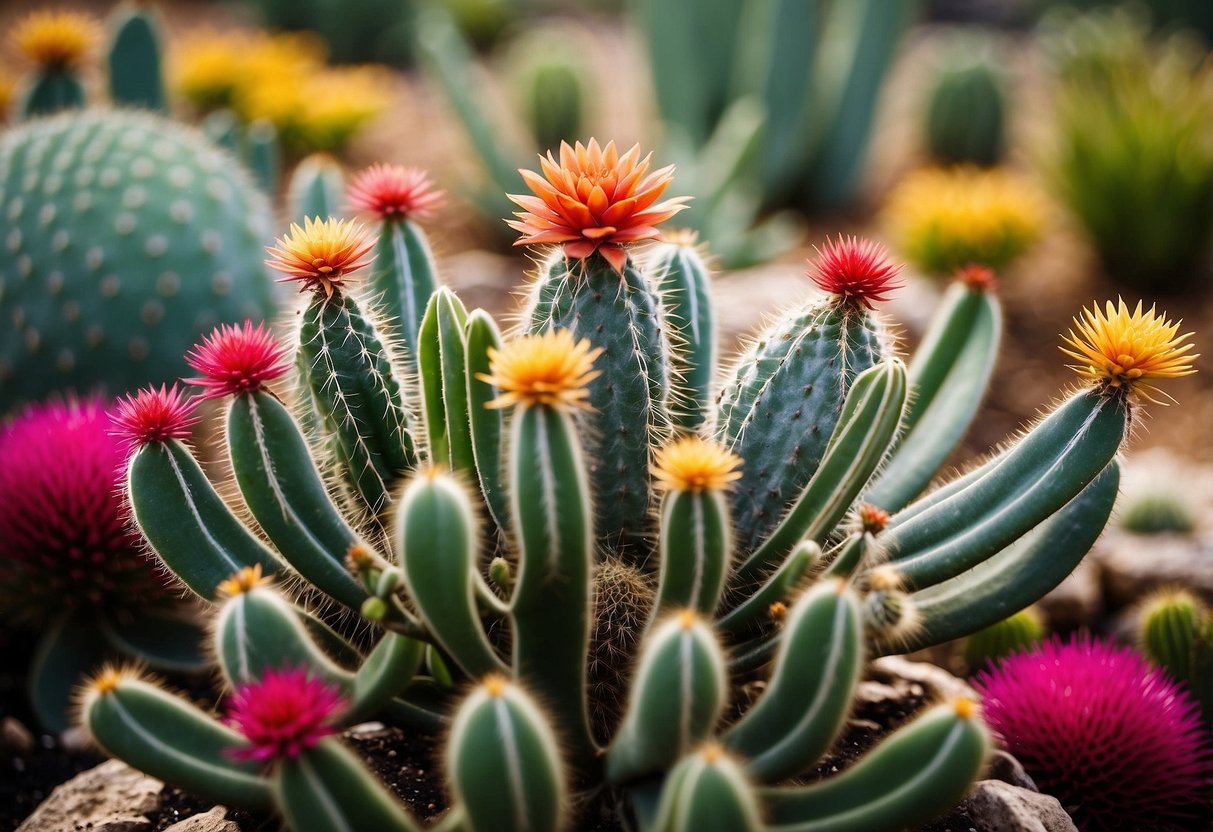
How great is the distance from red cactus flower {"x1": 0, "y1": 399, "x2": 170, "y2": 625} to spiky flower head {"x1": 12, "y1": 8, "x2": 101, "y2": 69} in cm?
141

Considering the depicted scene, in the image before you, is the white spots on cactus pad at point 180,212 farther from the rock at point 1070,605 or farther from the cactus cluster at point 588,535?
the rock at point 1070,605

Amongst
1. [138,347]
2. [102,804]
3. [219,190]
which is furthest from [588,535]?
[219,190]

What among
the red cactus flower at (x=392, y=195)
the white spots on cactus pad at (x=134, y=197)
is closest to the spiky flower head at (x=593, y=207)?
the red cactus flower at (x=392, y=195)

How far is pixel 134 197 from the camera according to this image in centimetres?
275

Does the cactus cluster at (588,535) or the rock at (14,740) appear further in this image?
the rock at (14,740)

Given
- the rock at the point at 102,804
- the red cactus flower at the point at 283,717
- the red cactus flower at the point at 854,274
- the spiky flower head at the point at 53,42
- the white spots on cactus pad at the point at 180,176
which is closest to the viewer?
the red cactus flower at the point at 283,717

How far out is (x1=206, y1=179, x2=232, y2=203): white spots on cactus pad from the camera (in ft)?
9.39

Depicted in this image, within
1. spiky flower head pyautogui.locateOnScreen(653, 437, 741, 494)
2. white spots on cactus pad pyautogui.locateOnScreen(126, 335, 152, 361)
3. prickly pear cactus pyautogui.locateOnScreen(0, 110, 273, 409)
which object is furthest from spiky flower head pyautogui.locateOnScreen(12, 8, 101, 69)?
spiky flower head pyautogui.locateOnScreen(653, 437, 741, 494)

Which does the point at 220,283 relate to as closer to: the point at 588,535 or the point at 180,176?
the point at 180,176

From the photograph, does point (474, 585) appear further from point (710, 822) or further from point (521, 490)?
point (710, 822)

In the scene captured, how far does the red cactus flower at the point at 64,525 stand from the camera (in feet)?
6.93

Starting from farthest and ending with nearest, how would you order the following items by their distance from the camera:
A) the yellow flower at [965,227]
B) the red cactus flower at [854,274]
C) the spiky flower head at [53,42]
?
the yellow flower at [965,227] → the spiky flower head at [53,42] → the red cactus flower at [854,274]

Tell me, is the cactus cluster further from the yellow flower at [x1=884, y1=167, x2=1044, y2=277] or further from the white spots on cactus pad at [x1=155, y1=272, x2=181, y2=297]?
the yellow flower at [x1=884, y1=167, x2=1044, y2=277]

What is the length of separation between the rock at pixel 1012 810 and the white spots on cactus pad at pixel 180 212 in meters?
2.23
